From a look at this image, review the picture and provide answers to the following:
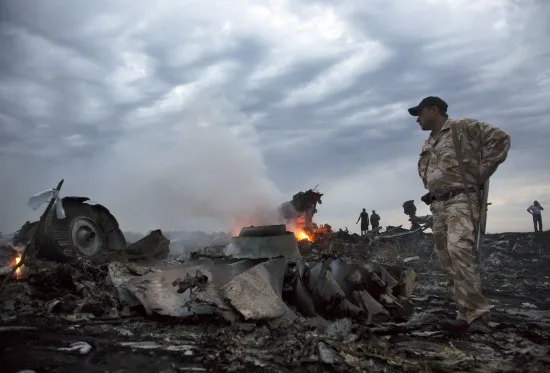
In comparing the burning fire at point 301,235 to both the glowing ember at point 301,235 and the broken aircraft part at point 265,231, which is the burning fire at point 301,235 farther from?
the broken aircraft part at point 265,231

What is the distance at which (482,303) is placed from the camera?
13.2 feet

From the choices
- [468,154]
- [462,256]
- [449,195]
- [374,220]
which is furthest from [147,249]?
[374,220]

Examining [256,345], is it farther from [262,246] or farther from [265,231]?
[265,231]

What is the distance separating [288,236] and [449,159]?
269cm

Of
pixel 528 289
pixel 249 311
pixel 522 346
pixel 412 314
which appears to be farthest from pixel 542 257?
pixel 249 311

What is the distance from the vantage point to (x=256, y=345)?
320cm

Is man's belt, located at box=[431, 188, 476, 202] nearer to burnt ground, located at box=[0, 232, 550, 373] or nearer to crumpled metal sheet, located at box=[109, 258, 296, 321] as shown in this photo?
burnt ground, located at box=[0, 232, 550, 373]

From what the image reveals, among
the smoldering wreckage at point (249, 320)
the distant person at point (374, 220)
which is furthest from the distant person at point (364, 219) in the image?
the smoldering wreckage at point (249, 320)

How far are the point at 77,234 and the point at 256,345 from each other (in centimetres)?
671

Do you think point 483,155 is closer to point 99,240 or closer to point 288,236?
point 288,236

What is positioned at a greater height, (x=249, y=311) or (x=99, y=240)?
(x=99, y=240)

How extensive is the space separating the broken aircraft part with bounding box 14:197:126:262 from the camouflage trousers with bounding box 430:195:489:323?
266 inches

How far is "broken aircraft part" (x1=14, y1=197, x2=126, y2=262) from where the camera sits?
767cm

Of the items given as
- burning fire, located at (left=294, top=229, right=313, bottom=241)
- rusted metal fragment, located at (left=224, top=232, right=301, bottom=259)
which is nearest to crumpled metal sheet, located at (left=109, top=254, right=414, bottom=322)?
rusted metal fragment, located at (left=224, top=232, right=301, bottom=259)
